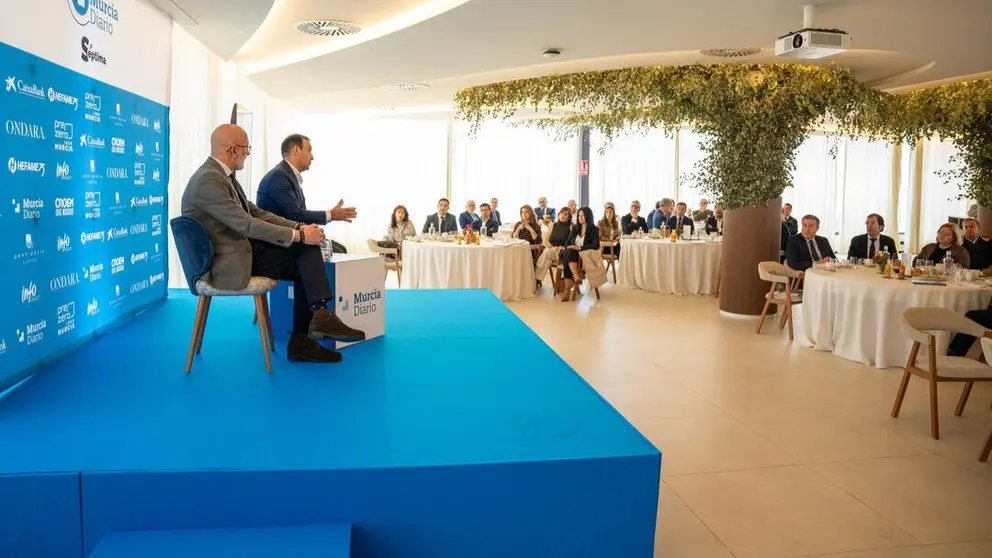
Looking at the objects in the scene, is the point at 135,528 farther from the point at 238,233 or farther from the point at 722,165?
the point at 722,165

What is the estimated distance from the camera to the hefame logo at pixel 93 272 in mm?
4461

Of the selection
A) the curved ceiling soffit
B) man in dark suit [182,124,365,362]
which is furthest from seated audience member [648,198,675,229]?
man in dark suit [182,124,365,362]

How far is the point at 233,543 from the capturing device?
2355 millimetres

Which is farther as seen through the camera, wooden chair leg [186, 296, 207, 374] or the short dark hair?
the short dark hair

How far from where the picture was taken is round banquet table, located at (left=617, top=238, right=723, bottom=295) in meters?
10.7

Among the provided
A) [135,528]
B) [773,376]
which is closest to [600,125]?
[773,376]

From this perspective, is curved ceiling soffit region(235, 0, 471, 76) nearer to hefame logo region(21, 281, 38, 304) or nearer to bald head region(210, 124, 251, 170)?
bald head region(210, 124, 251, 170)

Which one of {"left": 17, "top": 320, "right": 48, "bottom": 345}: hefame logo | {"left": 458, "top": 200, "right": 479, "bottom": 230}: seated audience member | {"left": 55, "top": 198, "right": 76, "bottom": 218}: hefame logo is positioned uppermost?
{"left": 458, "top": 200, "right": 479, "bottom": 230}: seated audience member

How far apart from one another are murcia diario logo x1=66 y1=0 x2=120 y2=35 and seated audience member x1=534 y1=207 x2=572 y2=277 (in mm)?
6746

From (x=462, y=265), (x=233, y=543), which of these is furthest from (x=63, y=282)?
(x=462, y=265)

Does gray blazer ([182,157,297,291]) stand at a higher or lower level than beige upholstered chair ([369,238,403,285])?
higher

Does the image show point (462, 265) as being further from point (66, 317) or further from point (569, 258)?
point (66, 317)

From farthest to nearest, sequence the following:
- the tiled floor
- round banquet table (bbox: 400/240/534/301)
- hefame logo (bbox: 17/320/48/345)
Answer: round banquet table (bbox: 400/240/534/301) → hefame logo (bbox: 17/320/48/345) → the tiled floor

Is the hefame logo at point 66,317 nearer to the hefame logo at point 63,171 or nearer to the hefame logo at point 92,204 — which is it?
the hefame logo at point 92,204
